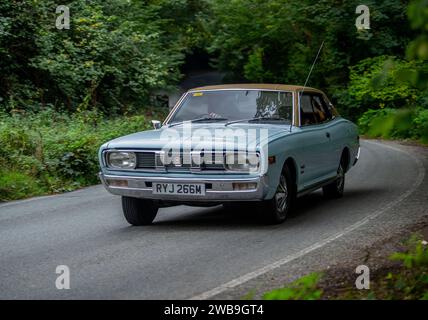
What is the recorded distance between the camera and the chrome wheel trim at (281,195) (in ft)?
28.9

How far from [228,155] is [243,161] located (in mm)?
173

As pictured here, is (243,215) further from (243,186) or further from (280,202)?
(243,186)

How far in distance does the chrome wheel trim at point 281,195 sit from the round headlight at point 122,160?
167cm

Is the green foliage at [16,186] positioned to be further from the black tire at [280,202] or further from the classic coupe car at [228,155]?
the black tire at [280,202]

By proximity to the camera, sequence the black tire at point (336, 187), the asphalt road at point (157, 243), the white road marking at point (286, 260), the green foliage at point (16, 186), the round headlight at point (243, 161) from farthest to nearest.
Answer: the green foliage at point (16, 186) < the black tire at point (336, 187) < the round headlight at point (243, 161) < the asphalt road at point (157, 243) < the white road marking at point (286, 260)

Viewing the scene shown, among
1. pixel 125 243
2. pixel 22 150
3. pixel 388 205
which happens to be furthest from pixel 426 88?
pixel 22 150

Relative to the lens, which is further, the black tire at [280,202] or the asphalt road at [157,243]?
the black tire at [280,202]

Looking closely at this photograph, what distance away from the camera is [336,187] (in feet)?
37.8

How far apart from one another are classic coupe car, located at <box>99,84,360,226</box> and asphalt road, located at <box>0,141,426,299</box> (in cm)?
41

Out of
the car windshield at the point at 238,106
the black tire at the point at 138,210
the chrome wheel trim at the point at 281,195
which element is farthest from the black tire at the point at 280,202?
the black tire at the point at 138,210

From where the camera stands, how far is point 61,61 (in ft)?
72.6
